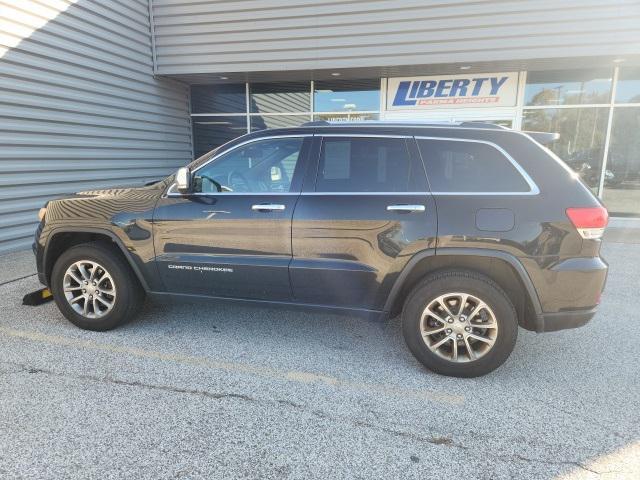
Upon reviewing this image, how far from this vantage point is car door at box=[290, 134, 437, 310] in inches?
123

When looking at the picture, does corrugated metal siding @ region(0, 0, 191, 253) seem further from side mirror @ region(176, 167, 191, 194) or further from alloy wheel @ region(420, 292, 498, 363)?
alloy wheel @ region(420, 292, 498, 363)

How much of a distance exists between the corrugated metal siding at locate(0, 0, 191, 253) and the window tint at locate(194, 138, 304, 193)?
4.78m

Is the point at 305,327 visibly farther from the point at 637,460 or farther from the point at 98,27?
the point at 98,27

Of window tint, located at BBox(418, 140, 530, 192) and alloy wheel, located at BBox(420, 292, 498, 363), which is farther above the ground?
window tint, located at BBox(418, 140, 530, 192)

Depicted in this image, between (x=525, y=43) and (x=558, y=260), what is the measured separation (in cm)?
634

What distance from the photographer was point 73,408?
2.75m

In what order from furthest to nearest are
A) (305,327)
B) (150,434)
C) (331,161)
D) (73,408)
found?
(305,327), (331,161), (73,408), (150,434)

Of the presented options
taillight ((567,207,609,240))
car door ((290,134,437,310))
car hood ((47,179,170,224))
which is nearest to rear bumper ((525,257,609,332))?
taillight ((567,207,609,240))

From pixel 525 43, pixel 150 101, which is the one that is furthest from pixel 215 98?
pixel 525 43

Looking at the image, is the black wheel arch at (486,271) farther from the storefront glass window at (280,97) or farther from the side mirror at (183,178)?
the storefront glass window at (280,97)

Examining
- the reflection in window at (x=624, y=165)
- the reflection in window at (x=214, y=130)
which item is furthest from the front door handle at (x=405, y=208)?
the reflection in window at (x=214, y=130)

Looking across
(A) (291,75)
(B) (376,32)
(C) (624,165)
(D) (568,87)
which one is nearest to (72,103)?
(A) (291,75)

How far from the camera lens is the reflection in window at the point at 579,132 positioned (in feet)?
29.2

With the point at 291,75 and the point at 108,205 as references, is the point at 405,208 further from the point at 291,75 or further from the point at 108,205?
the point at 291,75
